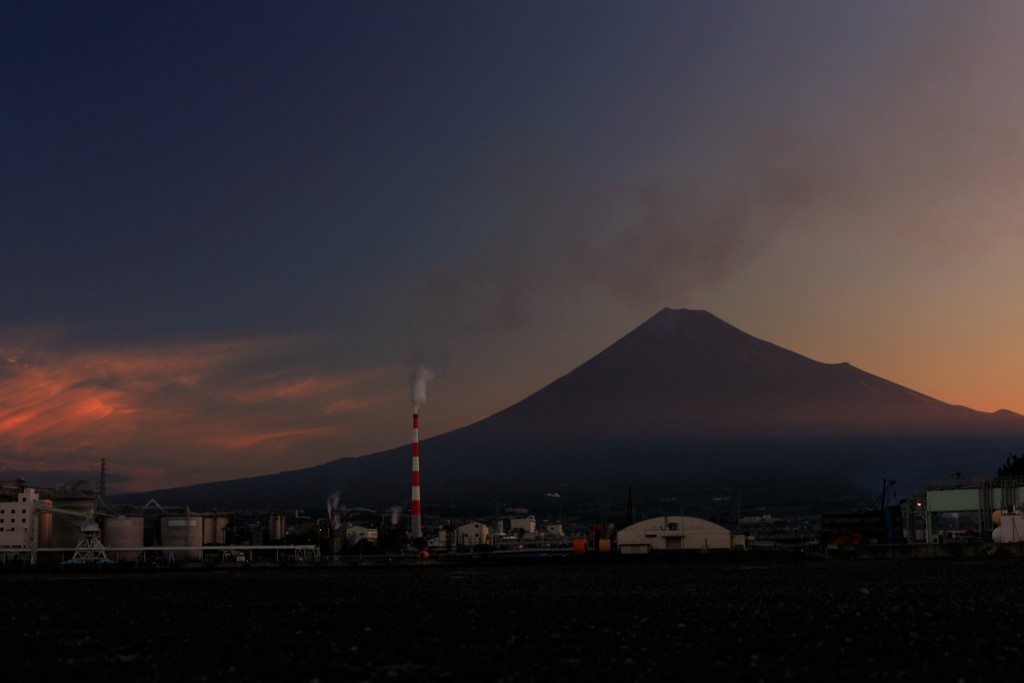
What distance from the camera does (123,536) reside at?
123 meters

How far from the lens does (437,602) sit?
1554 inches

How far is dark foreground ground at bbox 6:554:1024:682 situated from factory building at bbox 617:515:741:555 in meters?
71.8

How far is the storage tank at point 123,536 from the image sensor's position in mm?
121500

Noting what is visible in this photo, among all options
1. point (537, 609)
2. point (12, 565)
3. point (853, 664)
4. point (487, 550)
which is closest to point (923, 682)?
point (853, 664)

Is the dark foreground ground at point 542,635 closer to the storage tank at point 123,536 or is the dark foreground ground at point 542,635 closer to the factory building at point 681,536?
the factory building at point 681,536

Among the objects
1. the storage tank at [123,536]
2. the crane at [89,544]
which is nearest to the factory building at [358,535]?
the storage tank at [123,536]

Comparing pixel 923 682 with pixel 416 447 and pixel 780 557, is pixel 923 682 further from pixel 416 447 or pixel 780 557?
pixel 416 447

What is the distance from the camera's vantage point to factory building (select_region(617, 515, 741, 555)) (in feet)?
385

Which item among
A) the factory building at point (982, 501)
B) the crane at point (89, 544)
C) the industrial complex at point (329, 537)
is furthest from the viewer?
the crane at point (89, 544)

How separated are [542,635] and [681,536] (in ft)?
308

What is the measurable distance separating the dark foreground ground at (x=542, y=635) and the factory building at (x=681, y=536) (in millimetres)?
71828

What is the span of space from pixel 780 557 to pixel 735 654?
76.3 meters

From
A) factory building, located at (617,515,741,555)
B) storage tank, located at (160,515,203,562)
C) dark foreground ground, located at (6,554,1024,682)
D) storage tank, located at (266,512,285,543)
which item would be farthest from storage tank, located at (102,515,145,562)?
dark foreground ground, located at (6,554,1024,682)

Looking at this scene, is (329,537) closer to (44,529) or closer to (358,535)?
(358,535)
